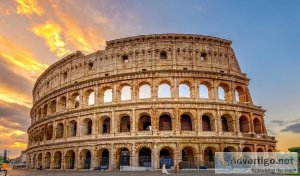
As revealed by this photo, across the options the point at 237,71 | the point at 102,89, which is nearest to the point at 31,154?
the point at 102,89

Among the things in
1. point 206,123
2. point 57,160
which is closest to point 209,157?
point 206,123

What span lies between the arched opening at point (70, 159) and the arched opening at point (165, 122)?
11.7 meters

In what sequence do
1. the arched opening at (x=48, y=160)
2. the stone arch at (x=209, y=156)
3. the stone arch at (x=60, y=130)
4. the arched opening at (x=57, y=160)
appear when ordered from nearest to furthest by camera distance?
the stone arch at (x=209, y=156), the arched opening at (x=57, y=160), the stone arch at (x=60, y=130), the arched opening at (x=48, y=160)

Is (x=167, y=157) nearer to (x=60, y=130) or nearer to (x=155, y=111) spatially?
(x=155, y=111)

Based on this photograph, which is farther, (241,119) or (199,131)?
(241,119)

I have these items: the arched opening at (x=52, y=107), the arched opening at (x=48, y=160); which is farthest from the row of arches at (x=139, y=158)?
the arched opening at (x=52, y=107)

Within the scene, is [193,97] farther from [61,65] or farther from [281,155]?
[61,65]

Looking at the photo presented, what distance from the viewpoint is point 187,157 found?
1167 inches

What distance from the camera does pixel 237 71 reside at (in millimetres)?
33531

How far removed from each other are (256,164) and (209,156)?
5959 mm

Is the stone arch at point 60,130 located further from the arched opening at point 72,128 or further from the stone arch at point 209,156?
the stone arch at point 209,156

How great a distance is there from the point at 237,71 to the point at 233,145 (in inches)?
373

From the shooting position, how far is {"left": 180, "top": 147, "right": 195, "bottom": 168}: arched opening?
89.1ft

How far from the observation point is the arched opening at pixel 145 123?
30469 millimetres
